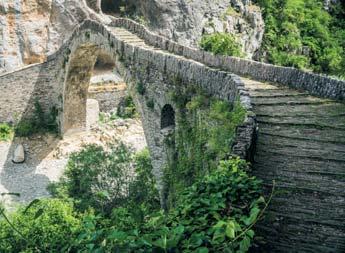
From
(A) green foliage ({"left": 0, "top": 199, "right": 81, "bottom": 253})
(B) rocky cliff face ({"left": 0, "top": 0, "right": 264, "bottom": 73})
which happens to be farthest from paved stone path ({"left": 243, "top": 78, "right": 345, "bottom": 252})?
(B) rocky cliff face ({"left": 0, "top": 0, "right": 264, "bottom": 73})

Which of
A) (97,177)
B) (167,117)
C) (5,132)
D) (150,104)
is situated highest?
(150,104)

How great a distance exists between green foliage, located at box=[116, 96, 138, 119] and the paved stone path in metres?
17.3

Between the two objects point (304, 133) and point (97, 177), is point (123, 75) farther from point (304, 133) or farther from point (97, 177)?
point (304, 133)

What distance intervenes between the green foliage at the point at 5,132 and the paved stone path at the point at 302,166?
55.4ft

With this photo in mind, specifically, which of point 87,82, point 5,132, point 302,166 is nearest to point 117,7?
point 87,82

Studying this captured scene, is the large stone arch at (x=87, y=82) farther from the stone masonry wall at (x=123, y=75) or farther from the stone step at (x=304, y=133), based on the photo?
the stone step at (x=304, y=133)

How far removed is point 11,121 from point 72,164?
8.39 meters

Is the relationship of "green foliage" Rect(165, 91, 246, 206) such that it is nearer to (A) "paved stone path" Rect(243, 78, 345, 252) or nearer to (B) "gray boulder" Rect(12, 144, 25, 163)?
(A) "paved stone path" Rect(243, 78, 345, 252)

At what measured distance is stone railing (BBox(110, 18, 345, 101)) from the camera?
29.9ft

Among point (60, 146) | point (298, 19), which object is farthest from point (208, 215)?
point (298, 19)

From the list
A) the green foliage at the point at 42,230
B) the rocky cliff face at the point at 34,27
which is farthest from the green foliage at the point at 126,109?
the green foliage at the point at 42,230

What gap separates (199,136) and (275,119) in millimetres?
2940

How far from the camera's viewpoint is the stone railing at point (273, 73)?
911 centimetres

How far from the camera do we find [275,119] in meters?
7.97
